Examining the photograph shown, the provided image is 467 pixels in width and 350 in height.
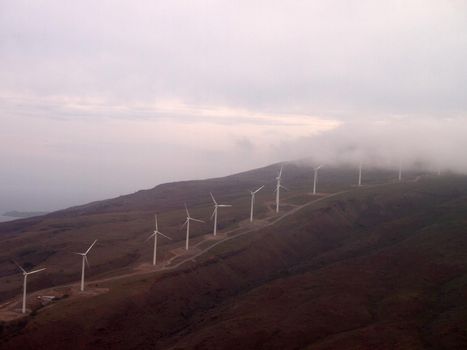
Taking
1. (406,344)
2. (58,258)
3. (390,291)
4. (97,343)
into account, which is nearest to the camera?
(406,344)

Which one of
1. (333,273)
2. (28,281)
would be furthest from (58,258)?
(333,273)

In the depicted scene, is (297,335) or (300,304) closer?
(297,335)

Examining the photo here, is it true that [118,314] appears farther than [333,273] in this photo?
No

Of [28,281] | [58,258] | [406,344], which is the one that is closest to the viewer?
[406,344]

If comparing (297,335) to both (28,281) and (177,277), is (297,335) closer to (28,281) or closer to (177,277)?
(177,277)

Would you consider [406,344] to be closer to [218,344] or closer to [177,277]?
[218,344]

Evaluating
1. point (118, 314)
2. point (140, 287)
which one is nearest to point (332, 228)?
point (140, 287)

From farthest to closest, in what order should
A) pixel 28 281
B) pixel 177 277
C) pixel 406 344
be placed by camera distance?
pixel 28 281 < pixel 177 277 < pixel 406 344
